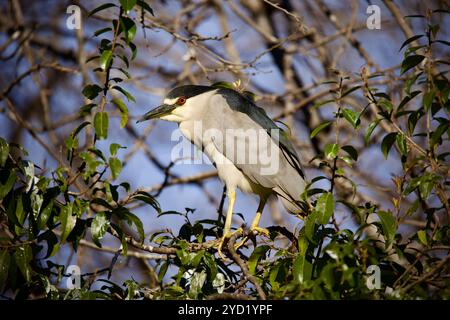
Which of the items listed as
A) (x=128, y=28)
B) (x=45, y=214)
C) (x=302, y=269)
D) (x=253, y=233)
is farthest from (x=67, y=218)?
(x=253, y=233)

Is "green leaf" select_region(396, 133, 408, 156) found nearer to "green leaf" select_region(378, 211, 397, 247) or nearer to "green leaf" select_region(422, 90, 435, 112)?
"green leaf" select_region(422, 90, 435, 112)

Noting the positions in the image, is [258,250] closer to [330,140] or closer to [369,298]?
[369,298]

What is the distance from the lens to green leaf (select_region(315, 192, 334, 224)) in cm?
258

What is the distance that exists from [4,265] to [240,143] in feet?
6.05

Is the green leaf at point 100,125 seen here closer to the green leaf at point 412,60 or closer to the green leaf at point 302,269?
the green leaf at point 302,269

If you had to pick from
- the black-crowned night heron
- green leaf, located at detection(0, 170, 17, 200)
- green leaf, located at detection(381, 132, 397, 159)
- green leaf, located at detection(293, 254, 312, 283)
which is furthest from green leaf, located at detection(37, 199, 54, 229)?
green leaf, located at detection(381, 132, 397, 159)

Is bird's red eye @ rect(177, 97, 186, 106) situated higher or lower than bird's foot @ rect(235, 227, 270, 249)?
higher

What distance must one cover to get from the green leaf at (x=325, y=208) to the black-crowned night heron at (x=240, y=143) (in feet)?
4.00

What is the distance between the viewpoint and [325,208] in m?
2.61

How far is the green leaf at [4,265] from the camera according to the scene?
2.73 metres

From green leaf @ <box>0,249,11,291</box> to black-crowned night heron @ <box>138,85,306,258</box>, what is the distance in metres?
1.54

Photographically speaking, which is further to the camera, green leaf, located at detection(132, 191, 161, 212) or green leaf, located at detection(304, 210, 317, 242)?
green leaf, located at detection(132, 191, 161, 212)

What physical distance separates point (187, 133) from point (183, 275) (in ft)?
5.43
